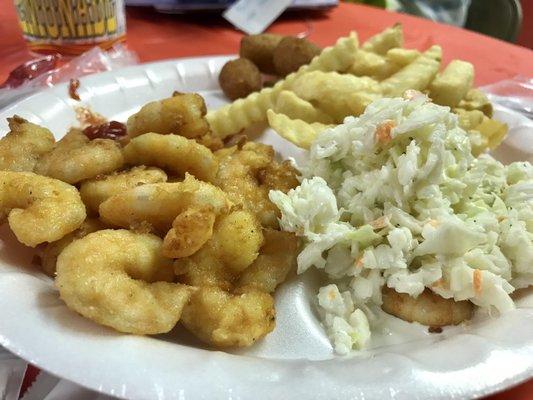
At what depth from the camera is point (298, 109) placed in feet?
5.76

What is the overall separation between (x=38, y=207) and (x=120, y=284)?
26 cm

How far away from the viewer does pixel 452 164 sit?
142 cm

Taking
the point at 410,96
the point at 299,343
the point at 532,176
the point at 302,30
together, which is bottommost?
the point at 302,30

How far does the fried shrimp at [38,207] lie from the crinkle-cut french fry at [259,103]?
25.8 inches

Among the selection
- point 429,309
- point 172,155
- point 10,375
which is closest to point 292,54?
point 172,155

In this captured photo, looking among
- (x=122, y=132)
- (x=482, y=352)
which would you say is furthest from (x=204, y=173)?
(x=482, y=352)

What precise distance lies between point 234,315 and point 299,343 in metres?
0.15

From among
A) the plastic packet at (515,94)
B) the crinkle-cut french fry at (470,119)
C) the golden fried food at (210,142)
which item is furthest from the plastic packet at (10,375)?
the plastic packet at (515,94)

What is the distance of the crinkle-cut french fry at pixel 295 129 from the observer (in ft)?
5.37

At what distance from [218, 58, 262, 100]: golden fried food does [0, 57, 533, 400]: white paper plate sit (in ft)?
3.45

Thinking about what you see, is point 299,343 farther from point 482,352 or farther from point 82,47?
point 82,47

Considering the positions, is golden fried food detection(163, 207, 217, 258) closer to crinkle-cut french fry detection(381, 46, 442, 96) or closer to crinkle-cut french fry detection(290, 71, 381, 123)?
crinkle-cut french fry detection(290, 71, 381, 123)

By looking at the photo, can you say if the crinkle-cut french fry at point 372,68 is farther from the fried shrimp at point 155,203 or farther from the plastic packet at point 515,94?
the fried shrimp at point 155,203

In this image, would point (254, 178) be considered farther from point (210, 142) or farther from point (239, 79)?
point (239, 79)
